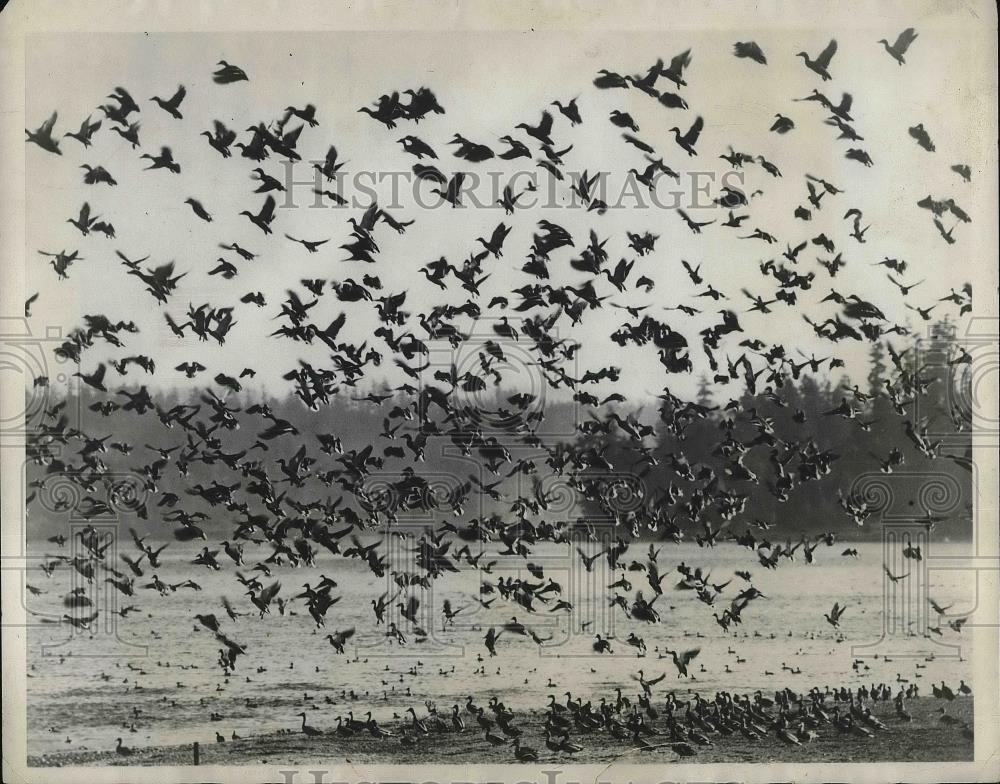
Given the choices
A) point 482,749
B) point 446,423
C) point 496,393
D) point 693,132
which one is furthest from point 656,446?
point 482,749

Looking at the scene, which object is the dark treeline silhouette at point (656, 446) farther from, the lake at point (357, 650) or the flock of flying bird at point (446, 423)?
the lake at point (357, 650)

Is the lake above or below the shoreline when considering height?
above

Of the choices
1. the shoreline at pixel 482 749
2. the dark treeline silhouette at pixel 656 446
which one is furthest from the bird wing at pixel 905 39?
the shoreline at pixel 482 749

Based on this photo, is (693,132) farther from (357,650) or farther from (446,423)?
(357,650)

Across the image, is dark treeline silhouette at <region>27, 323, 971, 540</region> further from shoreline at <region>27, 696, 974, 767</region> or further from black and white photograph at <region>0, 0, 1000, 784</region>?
shoreline at <region>27, 696, 974, 767</region>

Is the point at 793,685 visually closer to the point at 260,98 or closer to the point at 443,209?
the point at 443,209

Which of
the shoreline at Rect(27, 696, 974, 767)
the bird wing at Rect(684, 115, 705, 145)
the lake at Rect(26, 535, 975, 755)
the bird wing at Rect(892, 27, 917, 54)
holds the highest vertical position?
the bird wing at Rect(892, 27, 917, 54)

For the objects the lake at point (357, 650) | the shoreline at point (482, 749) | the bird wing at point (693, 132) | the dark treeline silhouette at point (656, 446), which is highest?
the bird wing at point (693, 132)

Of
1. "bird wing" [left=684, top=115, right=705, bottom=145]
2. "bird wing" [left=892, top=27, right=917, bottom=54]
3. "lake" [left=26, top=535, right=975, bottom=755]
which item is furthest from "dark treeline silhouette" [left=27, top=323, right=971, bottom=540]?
"bird wing" [left=892, top=27, right=917, bottom=54]
